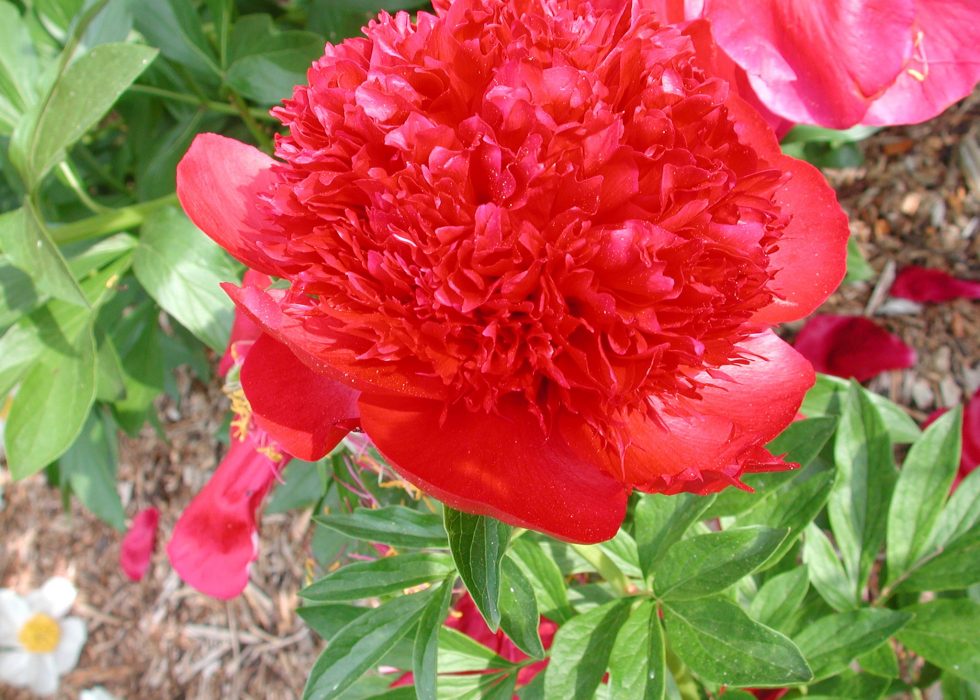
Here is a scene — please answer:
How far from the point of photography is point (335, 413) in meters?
0.61

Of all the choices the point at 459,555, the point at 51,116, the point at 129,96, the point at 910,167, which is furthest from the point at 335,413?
the point at 910,167

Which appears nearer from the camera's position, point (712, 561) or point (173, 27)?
point (712, 561)

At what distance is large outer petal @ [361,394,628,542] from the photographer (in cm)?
53

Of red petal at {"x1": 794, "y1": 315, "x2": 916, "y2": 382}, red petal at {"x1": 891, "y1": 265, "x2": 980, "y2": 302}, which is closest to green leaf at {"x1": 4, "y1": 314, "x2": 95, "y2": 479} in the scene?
red petal at {"x1": 794, "y1": 315, "x2": 916, "y2": 382}

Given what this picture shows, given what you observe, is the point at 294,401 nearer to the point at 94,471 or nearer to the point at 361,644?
the point at 361,644

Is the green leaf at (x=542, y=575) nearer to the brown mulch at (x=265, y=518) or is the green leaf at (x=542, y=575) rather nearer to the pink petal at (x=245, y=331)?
the pink petal at (x=245, y=331)

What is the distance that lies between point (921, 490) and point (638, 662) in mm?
424

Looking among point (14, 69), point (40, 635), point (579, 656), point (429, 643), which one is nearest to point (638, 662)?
point (579, 656)

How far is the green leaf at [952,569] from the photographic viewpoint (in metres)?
0.83

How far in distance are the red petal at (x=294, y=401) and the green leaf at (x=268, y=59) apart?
28.8 inches

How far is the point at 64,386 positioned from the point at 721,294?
35.6 inches

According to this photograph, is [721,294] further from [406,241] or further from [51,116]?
[51,116]

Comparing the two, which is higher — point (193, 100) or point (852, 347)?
point (193, 100)

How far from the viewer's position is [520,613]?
69 cm
